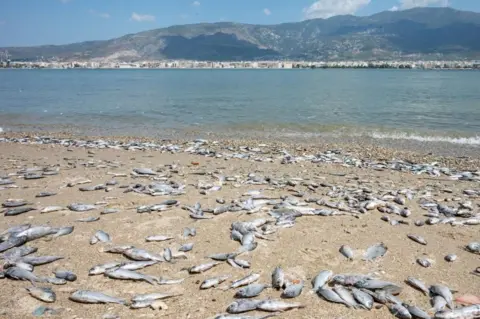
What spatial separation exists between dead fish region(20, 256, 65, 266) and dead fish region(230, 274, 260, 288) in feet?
9.70

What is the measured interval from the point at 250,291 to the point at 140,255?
201 cm

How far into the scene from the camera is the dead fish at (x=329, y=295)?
5362 mm

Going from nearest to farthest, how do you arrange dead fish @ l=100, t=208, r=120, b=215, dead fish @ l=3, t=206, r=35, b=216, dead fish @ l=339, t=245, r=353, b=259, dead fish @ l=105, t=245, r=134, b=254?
dead fish @ l=105, t=245, r=134, b=254 < dead fish @ l=339, t=245, r=353, b=259 < dead fish @ l=3, t=206, r=35, b=216 < dead fish @ l=100, t=208, r=120, b=215

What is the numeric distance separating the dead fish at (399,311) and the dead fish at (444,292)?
0.70 meters

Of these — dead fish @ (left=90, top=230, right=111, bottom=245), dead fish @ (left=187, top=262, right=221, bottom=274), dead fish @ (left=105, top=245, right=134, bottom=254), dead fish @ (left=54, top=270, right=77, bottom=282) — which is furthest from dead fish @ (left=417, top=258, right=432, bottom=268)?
dead fish @ (left=54, top=270, right=77, bottom=282)

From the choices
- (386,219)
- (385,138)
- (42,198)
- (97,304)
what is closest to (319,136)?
(385,138)

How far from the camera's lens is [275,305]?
5.18m

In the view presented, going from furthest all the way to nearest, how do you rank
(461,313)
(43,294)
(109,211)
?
(109,211), (43,294), (461,313)

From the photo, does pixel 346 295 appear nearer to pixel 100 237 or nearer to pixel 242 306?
pixel 242 306

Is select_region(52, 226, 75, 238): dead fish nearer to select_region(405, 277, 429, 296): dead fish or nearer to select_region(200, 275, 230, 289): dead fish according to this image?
select_region(200, 275, 230, 289): dead fish

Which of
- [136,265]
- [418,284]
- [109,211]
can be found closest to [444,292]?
[418,284]

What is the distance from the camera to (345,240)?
287 inches

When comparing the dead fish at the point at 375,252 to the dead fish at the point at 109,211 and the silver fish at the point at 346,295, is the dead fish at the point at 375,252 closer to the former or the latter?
the silver fish at the point at 346,295

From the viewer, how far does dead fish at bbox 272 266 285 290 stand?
5699mm
